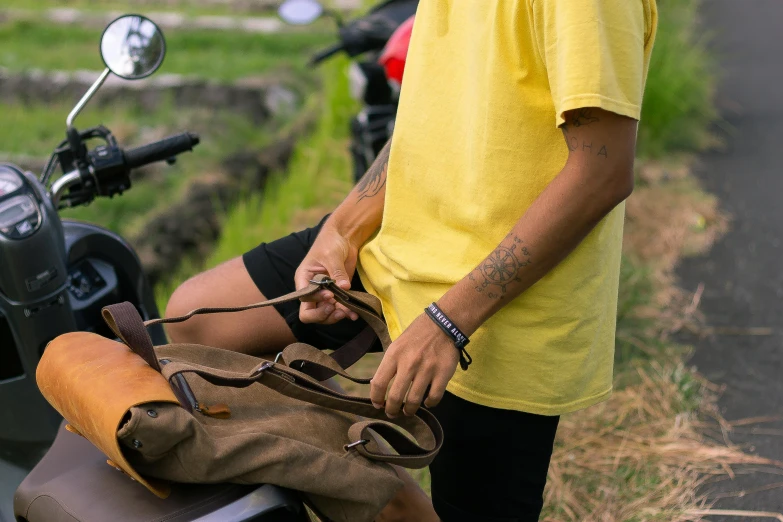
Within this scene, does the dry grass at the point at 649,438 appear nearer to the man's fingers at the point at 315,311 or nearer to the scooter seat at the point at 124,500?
the man's fingers at the point at 315,311

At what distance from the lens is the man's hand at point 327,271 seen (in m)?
1.87

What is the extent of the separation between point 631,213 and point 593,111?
11.8 ft

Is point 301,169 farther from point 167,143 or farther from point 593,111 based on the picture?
point 593,111

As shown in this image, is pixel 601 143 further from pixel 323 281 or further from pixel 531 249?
pixel 323 281

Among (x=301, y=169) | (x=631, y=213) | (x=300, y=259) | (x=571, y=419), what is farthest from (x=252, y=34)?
(x=300, y=259)

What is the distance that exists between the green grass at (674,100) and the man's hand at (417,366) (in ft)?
14.4

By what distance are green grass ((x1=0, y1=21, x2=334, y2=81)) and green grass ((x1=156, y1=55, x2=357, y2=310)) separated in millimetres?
Result: 2443

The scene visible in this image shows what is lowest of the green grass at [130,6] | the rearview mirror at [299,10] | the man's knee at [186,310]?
the man's knee at [186,310]

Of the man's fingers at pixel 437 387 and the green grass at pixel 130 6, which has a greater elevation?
the green grass at pixel 130 6

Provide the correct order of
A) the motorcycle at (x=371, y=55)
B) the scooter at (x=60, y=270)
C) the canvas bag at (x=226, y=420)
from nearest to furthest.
Result: the canvas bag at (x=226, y=420), the scooter at (x=60, y=270), the motorcycle at (x=371, y=55)

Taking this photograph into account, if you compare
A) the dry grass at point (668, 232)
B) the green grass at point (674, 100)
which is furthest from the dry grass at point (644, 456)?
the green grass at point (674, 100)

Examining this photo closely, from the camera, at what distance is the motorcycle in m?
3.77

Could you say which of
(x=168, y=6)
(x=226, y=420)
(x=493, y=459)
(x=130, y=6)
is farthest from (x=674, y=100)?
(x=130, y=6)

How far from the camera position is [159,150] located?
238 cm
